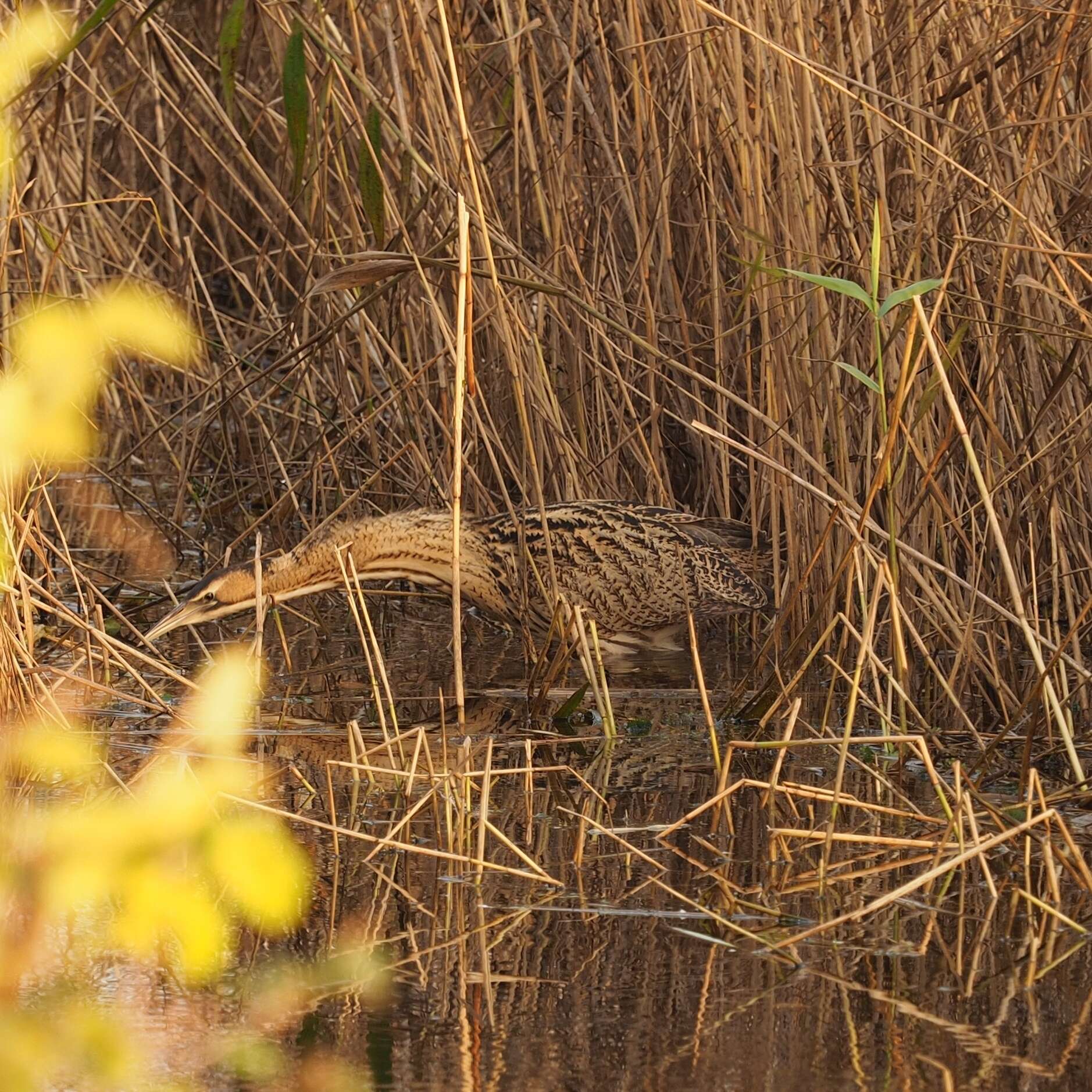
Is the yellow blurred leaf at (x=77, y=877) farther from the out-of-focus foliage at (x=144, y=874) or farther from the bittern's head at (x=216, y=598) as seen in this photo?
the bittern's head at (x=216, y=598)

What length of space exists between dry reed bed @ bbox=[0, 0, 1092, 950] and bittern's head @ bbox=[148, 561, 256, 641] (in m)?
0.28

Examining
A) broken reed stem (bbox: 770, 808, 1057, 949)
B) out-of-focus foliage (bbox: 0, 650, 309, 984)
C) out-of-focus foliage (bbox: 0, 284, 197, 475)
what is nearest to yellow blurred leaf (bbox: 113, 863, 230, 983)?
out-of-focus foliage (bbox: 0, 650, 309, 984)

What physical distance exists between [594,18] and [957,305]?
1206 millimetres

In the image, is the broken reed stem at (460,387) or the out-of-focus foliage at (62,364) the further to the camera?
the broken reed stem at (460,387)

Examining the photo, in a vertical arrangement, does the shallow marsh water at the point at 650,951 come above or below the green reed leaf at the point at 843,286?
below

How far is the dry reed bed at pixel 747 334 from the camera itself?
3463mm

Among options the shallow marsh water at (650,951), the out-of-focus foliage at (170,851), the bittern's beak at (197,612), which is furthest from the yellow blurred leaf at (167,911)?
the bittern's beak at (197,612)

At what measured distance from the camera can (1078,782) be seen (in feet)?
10.4

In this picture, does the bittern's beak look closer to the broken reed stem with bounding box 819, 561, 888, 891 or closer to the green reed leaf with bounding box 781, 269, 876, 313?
the broken reed stem with bounding box 819, 561, 888, 891

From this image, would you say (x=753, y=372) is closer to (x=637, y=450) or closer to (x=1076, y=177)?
(x=637, y=450)

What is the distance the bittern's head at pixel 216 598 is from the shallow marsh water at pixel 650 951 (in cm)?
102

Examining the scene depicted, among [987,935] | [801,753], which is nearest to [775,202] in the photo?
[801,753]

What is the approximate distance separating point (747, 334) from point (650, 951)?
97.4 inches

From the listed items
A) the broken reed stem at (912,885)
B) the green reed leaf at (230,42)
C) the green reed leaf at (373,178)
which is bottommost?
the broken reed stem at (912,885)
